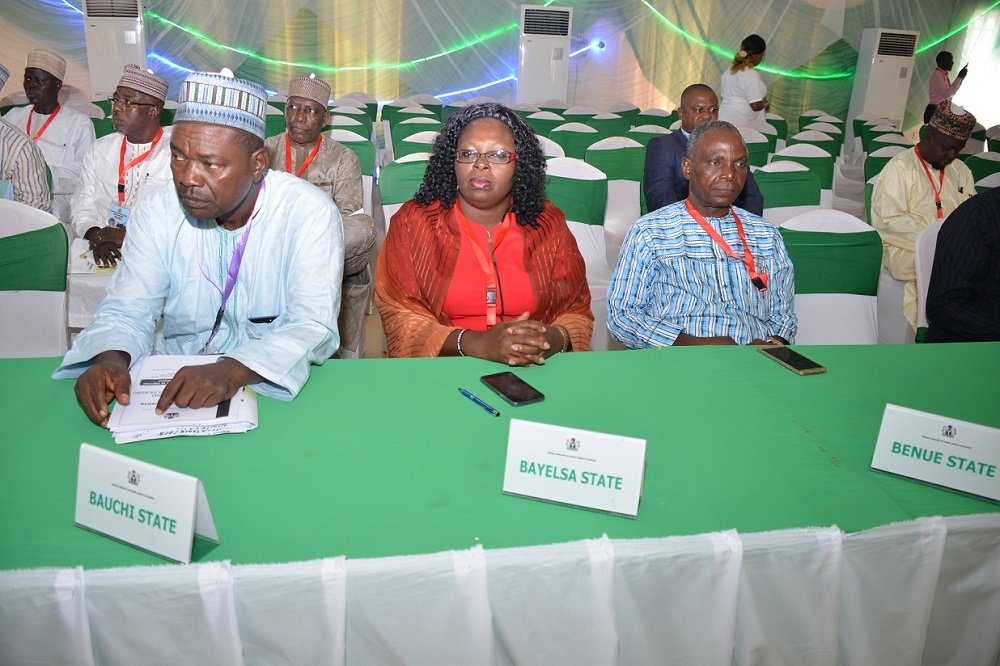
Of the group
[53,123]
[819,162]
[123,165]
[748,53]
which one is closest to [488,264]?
[123,165]

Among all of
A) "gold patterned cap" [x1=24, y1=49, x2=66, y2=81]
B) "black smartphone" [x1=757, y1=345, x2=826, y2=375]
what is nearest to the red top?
"black smartphone" [x1=757, y1=345, x2=826, y2=375]

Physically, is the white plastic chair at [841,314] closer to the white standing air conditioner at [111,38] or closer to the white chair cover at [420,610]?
the white chair cover at [420,610]

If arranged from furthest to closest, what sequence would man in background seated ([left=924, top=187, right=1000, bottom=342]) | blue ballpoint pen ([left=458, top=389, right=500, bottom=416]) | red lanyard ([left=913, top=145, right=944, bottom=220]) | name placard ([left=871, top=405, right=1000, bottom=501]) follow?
red lanyard ([left=913, top=145, right=944, bottom=220]) < man in background seated ([left=924, top=187, right=1000, bottom=342]) < blue ballpoint pen ([left=458, top=389, right=500, bottom=416]) < name placard ([left=871, top=405, right=1000, bottom=501])

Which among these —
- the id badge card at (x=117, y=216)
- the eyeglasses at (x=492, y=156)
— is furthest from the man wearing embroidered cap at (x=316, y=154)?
the eyeglasses at (x=492, y=156)

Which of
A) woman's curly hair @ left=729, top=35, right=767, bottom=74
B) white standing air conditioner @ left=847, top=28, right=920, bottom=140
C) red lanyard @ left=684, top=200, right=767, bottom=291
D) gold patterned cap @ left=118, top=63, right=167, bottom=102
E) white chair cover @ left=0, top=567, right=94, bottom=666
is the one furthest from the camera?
white standing air conditioner @ left=847, top=28, right=920, bottom=140

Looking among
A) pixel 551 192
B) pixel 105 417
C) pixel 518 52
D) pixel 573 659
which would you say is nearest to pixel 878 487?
pixel 573 659

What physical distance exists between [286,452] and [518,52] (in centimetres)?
1051

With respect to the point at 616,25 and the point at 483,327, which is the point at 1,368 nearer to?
the point at 483,327

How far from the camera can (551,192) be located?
11.5 feet

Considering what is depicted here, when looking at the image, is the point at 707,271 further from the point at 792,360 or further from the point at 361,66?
the point at 361,66

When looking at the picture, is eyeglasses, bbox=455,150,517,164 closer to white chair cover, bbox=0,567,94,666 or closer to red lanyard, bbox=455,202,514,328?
red lanyard, bbox=455,202,514,328

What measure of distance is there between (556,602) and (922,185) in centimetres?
382

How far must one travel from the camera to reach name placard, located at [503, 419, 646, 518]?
4.27ft

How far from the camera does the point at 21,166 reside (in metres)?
3.59
